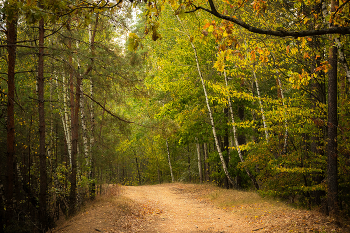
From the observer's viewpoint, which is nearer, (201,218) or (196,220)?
(196,220)

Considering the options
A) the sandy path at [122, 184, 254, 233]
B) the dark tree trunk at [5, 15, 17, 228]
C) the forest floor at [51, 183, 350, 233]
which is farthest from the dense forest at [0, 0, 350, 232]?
the sandy path at [122, 184, 254, 233]

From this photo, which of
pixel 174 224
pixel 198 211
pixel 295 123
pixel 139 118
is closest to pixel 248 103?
pixel 295 123

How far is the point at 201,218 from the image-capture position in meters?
A: 8.53

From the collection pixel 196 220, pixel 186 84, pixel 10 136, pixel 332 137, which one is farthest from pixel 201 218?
pixel 186 84

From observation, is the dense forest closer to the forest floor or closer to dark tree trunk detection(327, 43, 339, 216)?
dark tree trunk detection(327, 43, 339, 216)

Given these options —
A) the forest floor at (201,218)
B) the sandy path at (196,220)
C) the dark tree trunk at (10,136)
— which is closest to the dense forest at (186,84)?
the dark tree trunk at (10,136)

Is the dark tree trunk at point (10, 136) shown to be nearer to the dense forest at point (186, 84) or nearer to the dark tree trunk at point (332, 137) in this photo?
the dense forest at point (186, 84)

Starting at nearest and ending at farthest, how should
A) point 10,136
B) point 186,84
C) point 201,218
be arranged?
point 10,136
point 201,218
point 186,84

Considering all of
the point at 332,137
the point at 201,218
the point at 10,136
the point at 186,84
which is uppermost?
the point at 186,84

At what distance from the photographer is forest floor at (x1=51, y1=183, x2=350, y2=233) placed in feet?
21.3

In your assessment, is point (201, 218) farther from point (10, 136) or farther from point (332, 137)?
point (10, 136)

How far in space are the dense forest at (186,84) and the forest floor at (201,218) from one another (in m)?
0.59

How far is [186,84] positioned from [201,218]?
765 centimetres

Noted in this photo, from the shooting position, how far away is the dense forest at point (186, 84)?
12.0 feet
